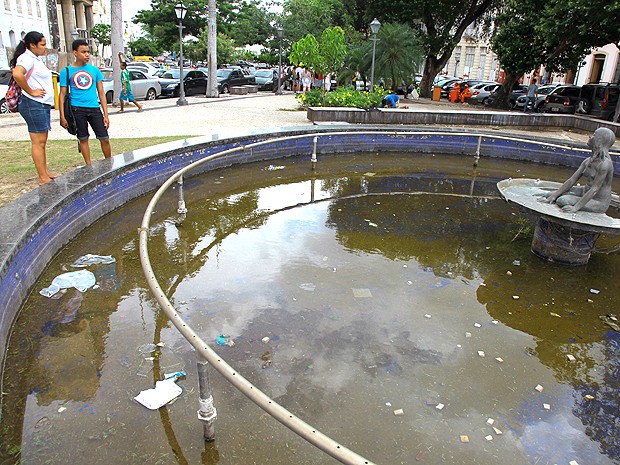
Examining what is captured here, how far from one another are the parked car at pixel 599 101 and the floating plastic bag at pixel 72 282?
22.5m

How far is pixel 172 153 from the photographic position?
8.41m

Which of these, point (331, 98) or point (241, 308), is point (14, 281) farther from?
point (331, 98)

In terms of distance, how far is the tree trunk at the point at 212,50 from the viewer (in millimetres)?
22906

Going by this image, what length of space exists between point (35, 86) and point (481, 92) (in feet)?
90.0

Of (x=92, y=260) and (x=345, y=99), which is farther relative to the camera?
(x=345, y=99)

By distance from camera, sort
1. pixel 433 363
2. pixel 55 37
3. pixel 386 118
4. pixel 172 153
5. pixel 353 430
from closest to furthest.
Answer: pixel 353 430
pixel 433 363
pixel 172 153
pixel 386 118
pixel 55 37

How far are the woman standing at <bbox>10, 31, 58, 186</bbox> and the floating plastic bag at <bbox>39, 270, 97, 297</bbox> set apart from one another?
2297mm

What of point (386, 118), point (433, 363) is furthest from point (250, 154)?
point (433, 363)

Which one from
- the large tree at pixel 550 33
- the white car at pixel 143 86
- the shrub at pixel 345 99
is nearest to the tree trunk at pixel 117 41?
the white car at pixel 143 86

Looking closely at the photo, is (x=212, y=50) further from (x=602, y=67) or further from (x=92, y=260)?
(x=602, y=67)

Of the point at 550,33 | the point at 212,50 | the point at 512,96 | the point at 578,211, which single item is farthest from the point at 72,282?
the point at 512,96

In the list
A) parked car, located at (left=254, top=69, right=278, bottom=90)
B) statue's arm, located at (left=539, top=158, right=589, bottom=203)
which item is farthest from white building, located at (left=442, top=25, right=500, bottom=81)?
statue's arm, located at (left=539, top=158, right=589, bottom=203)

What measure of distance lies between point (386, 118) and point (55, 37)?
41988 mm

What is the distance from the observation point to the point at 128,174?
7254 millimetres
